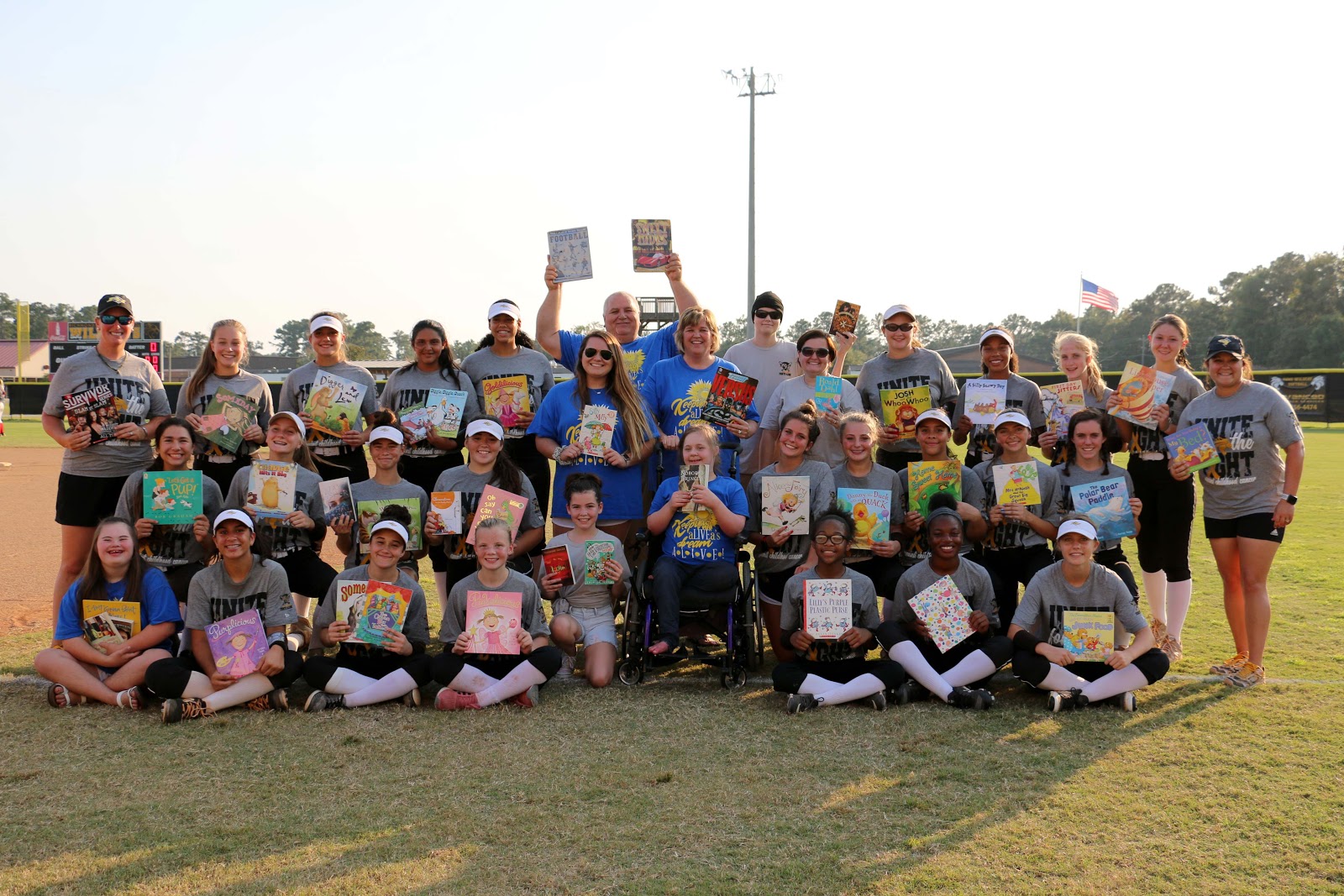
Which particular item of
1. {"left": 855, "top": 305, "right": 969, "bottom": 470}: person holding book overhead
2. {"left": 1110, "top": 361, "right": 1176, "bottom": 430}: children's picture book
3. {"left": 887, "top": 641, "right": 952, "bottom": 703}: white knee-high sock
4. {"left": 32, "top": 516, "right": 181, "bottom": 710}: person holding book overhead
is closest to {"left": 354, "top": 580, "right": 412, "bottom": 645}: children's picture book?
{"left": 32, "top": 516, "right": 181, "bottom": 710}: person holding book overhead

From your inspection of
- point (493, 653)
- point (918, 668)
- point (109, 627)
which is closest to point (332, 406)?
point (109, 627)

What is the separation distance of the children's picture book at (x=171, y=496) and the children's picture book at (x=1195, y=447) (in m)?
5.87

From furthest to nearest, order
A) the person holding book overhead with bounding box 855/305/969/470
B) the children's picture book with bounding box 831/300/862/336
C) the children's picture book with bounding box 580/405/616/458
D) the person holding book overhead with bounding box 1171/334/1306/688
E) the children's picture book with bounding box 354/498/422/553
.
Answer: the children's picture book with bounding box 831/300/862/336
the person holding book overhead with bounding box 855/305/969/470
the children's picture book with bounding box 580/405/616/458
the children's picture book with bounding box 354/498/422/553
the person holding book overhead with bounding box 1171/334/1306/688

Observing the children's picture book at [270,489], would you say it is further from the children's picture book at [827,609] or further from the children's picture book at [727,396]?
the children's picture book at [827,609]

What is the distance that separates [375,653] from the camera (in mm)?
5730

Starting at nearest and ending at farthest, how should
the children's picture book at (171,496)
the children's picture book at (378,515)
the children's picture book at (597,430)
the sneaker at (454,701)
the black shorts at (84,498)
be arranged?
1. the sneaker at (454,701)
2. the children's picture book at (171,496)
3. the children's picture book at (378,515)
4. the black shorts at (84,498)
5. the children's picture book at (597,430)

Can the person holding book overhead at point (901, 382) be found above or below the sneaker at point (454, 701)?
above

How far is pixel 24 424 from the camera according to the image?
37.2m

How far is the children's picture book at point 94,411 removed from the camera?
6293mm

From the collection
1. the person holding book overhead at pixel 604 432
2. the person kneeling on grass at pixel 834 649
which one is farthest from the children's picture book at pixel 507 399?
the person kneeling on grass at pixel 834 649

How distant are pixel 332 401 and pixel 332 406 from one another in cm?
3

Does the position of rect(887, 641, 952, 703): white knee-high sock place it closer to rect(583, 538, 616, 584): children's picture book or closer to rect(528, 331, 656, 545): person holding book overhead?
rect(583, 538, 616, 584): children's picture book

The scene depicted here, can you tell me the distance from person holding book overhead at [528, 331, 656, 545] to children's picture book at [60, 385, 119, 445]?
2.67m

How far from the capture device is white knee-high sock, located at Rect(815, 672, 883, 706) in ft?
18.2
